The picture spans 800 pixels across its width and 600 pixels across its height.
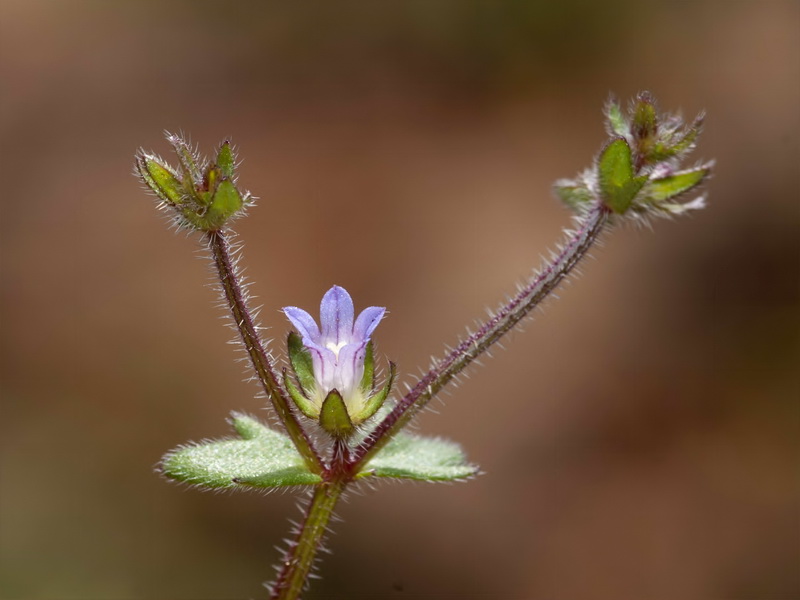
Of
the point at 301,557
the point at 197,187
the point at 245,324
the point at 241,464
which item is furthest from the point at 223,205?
the point at 301,557

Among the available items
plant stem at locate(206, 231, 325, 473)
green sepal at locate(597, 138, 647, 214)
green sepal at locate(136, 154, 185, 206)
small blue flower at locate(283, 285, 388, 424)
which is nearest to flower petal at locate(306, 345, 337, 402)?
small blue flower at locate(283, 285, 388, 424)

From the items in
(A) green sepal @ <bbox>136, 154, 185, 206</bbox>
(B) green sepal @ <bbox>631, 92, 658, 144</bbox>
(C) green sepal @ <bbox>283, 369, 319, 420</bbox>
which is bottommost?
(C) green sepal @ <bbox>283, 369, 319, 420</bbox>

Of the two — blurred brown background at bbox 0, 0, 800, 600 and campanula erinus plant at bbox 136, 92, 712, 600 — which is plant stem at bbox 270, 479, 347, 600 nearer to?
campanula erinus plant at bbox 136, 92, 712, 600

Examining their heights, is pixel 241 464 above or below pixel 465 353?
below

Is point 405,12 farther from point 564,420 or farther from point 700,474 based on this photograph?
point 700,474

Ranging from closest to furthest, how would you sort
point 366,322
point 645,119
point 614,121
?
1. point 366,322
2. point 645,119
3. point 614,121

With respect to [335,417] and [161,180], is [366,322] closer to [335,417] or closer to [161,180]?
[335,417]

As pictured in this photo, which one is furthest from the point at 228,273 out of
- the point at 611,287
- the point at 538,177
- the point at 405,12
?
the point at 405,12
